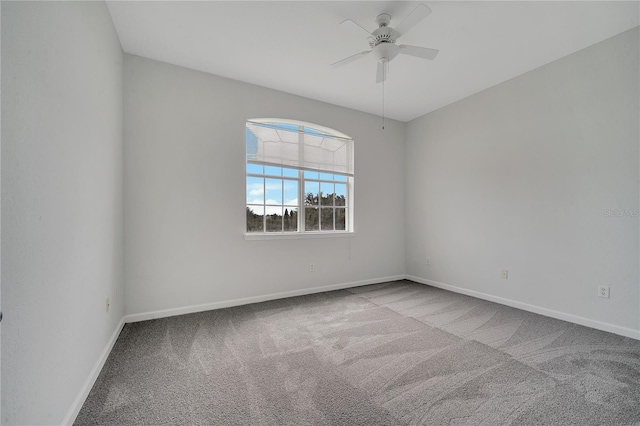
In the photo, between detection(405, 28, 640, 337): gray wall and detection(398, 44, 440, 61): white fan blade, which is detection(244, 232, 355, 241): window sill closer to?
detection(405, 28, 640, 337): gray wall

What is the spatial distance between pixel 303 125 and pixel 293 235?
5.27ft

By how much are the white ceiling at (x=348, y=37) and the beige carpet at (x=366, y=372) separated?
2.82 m

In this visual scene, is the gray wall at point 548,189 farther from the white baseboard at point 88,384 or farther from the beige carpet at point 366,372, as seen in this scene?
the white baseboard at point 88,384

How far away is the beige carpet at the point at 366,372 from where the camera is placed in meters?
1.56

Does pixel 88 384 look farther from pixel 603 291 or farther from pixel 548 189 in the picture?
pixel 548 189

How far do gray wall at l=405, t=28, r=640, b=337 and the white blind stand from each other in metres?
1.53

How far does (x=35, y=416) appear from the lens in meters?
1.14

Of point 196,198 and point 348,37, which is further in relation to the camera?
point 196,198

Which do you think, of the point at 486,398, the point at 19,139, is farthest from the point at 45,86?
the point at 486,398

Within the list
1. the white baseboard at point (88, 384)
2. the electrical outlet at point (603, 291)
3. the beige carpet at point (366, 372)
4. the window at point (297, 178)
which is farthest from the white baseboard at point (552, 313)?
the white baseboard at point (88, 384)

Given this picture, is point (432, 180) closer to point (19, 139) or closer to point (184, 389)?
point (184, 389)

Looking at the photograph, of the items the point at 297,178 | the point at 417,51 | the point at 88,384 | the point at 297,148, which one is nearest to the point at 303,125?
the point at 297,148

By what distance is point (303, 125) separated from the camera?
4012 mm

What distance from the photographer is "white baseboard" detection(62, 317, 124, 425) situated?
1.47 meters
